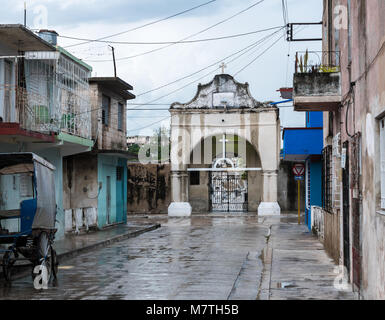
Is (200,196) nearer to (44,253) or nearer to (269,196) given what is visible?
(269,196)

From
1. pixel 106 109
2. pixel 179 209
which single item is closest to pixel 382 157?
pixel 106 109

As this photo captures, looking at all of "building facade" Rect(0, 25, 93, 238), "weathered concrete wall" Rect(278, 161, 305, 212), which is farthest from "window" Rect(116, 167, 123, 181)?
"weathered concrete wall" Rect(278, 161, 305, 212)

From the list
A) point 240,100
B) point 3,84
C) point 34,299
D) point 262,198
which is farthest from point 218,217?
point 34,299

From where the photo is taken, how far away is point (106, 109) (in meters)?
29.0

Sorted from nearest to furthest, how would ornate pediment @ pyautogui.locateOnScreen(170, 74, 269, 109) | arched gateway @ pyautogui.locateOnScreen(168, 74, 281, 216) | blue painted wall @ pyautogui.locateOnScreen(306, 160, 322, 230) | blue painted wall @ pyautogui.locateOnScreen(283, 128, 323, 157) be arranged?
blue painted wall @ pyautogui.locateOnScreen(283, 128, 323, 157) < blue painted wall @ pyautogui.locateOnScreen(306, 160, 322, 230) < arched gateway @ pyautogui.locateOnScreen(168, 74, 281, 216) < ornate pediment @ pyautogui.locateOnScreen(170, 74, 269, 109)

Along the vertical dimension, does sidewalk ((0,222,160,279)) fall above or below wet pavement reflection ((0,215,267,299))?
above

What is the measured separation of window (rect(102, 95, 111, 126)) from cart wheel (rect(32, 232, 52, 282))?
15.8 metres

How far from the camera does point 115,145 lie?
30.3m

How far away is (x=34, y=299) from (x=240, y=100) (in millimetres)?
28845

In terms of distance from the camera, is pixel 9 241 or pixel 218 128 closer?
pixel 9 241

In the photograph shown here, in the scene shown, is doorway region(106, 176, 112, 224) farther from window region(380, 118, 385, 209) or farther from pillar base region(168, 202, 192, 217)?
window region(380, 118, 385, 209)

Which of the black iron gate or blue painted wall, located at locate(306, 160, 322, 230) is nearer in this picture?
the black iron gate

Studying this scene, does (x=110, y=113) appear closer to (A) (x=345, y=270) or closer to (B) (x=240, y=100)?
(B) (x=240, y=100)

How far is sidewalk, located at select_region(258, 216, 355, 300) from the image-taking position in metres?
11.3
